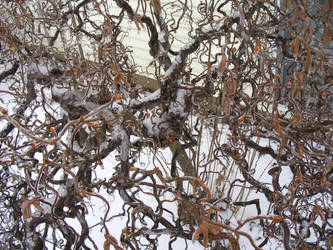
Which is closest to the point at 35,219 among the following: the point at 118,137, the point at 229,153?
the point at 118,137

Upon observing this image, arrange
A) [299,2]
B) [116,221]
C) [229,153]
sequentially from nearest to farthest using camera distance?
[299,2], [229,153], [116,221]

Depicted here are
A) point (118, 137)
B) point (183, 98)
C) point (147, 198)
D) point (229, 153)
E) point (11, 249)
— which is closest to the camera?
point (118, 137)

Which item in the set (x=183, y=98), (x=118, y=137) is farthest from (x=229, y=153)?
(x=118, y=137)

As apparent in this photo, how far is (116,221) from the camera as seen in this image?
5.97 feet

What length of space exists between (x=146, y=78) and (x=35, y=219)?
224 centimetres

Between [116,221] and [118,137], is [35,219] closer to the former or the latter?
[118,137]

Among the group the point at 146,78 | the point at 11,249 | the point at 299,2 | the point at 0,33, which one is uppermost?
the point at 146,78

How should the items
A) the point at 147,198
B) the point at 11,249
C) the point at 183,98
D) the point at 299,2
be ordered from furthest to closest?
the point at 147,198 < the point at 11,249 < the point at 183,98 < the point at 299,2

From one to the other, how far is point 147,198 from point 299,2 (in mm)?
1638

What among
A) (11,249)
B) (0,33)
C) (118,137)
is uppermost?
(0,33)

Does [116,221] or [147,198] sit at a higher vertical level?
[147,198]

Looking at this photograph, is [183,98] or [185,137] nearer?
[183,98]

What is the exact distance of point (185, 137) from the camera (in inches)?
49.4

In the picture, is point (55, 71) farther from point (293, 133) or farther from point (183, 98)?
point (293, 133)
